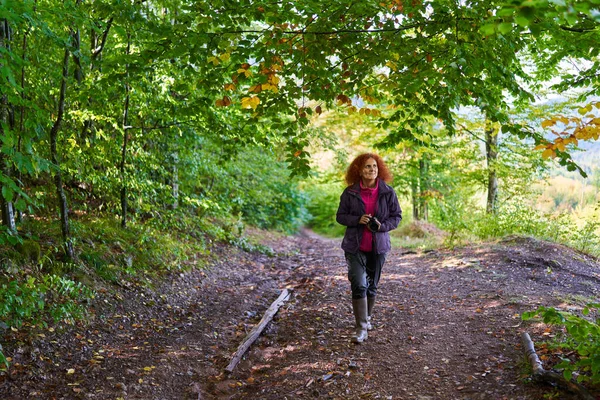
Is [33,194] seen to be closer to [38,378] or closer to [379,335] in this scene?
[38,378]

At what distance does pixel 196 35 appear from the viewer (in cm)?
406

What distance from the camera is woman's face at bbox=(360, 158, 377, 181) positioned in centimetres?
511

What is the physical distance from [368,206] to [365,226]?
0.25 meters

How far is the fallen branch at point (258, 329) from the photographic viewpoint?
4744 mm

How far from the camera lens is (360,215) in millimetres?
5133

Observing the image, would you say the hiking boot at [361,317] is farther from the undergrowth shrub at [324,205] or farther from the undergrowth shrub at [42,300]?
the undergrowth shrub at [324,205]

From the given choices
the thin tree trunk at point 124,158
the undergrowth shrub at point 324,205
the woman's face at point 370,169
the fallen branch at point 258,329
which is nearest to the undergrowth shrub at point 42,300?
the fallen branch at point 258,329

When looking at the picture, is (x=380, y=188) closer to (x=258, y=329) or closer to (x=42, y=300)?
(x=258, y=329)

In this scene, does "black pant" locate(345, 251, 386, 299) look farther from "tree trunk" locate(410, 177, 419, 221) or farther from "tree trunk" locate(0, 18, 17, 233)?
"tree trunk" locate(410, 177, 419, 221)

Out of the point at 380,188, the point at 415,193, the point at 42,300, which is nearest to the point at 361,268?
the point at 380,188

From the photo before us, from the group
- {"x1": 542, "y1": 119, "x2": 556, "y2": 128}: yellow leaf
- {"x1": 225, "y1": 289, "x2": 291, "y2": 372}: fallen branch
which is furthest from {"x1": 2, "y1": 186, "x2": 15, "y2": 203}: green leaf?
{"x1": 542, "y1": 119, "x2": 556, "y2": 128}: yellow leaf

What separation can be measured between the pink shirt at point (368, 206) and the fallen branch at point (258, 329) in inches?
68.6

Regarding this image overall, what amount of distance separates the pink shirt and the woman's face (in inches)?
6.4

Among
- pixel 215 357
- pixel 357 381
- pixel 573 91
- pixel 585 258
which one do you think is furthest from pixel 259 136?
pixel 573 91
